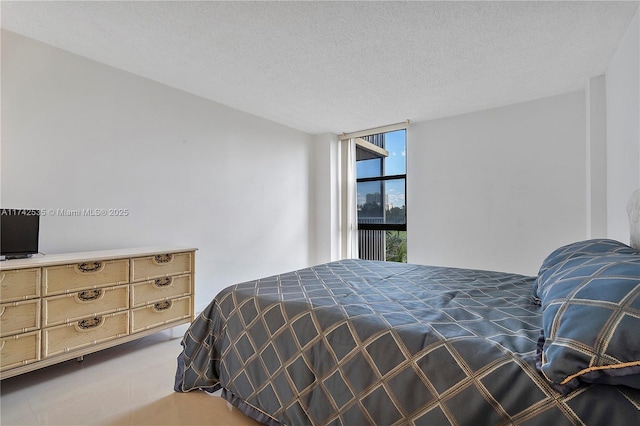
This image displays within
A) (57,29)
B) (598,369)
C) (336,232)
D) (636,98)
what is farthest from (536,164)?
(57,29)

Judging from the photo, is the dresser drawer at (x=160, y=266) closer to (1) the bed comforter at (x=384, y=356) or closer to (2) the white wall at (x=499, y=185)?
(1) the bed comforter at (x=384, y=356)

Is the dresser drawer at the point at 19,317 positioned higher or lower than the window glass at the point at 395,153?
lower

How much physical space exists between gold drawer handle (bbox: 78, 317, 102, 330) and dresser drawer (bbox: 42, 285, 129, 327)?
4cm

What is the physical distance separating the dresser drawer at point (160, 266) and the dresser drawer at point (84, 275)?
7 cm

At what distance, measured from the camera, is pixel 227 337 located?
1.68m

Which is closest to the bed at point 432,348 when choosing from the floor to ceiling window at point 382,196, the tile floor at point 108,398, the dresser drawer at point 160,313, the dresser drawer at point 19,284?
the tile floor at point 108,398

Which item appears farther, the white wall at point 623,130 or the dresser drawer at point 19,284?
the white wall at point 623,130

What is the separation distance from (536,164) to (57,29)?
4.64 metres

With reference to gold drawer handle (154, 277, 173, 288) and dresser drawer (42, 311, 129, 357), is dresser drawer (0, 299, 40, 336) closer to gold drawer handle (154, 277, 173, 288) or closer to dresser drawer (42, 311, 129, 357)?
dresser drawer (42, 311, 129, 357)

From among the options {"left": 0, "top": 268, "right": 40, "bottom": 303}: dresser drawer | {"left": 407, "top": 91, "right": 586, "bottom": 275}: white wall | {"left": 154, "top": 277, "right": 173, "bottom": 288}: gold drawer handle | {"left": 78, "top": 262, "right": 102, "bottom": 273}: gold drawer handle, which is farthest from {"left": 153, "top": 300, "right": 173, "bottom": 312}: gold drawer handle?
{"left": 407, "top": 91, "right": 586, "bottom": 275}: white wall

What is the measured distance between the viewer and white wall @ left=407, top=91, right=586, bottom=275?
3.24 meters

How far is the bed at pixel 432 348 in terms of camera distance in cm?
82

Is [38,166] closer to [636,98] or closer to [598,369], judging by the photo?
[598,369]

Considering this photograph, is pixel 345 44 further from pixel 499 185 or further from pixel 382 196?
pixel 382 196
